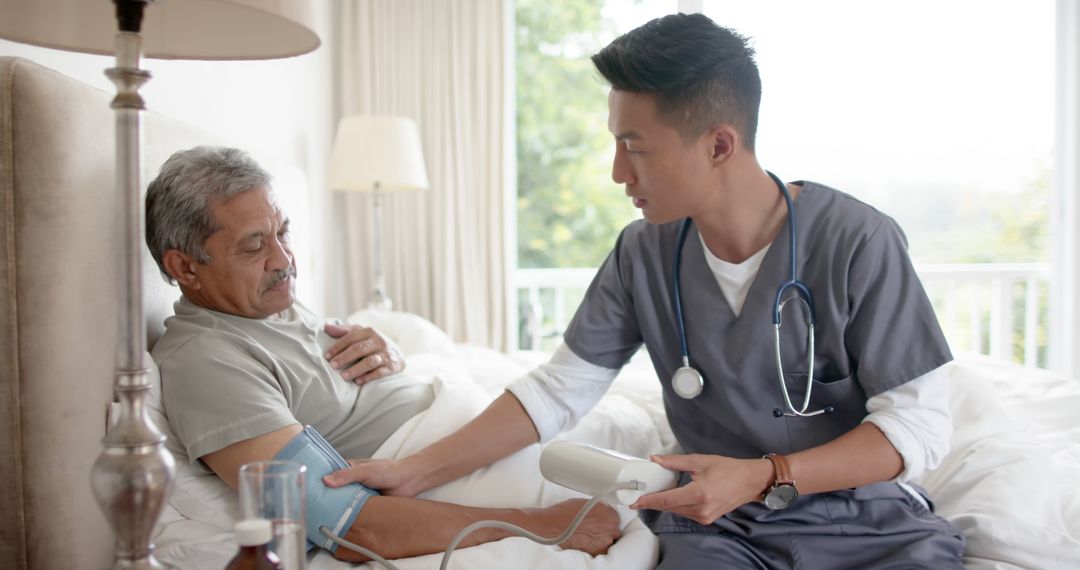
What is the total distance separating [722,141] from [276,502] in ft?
2.89

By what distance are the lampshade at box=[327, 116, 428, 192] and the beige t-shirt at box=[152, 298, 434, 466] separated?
205cm

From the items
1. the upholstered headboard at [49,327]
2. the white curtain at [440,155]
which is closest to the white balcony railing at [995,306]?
the white curtain at [440,155]

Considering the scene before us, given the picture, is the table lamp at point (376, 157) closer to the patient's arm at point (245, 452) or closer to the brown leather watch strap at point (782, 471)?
the patient's arm at point (245, 452)

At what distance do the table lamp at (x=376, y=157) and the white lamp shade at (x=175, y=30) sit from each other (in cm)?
246

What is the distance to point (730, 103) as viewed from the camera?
1.33 metres

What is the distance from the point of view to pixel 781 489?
1141 millimetres

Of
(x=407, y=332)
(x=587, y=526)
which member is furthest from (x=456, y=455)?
(x=407, y=332)

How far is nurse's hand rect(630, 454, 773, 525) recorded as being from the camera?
108 centimetres

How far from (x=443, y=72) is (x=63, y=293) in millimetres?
3300

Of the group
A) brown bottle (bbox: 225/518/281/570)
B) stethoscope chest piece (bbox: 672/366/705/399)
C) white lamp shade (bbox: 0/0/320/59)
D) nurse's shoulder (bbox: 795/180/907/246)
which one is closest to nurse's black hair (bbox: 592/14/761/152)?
nurse's shoulder (bbox: 795/180/907/246)

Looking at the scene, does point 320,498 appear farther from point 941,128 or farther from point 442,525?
point 941,128

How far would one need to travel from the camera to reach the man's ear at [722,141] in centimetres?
132

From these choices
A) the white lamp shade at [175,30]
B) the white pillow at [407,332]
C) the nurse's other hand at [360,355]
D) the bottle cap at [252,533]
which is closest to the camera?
the bottle cap at [252,533]

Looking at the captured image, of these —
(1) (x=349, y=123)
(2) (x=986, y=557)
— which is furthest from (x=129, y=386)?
(1) (x=349, y=123)
